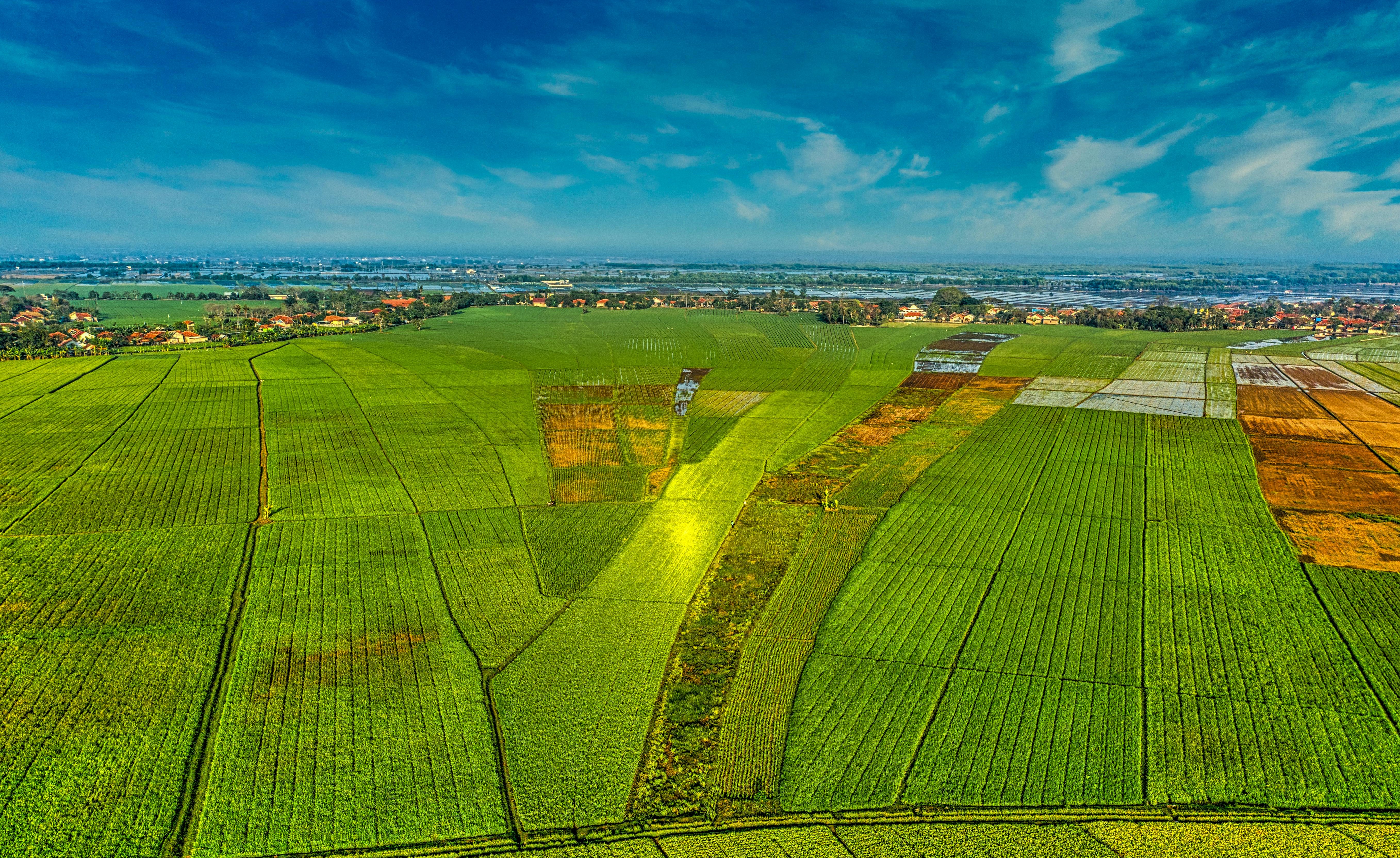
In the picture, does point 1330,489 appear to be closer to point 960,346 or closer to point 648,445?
point 648,445

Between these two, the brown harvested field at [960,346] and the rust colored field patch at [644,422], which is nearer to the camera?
the rust colored field patch at [644,422]

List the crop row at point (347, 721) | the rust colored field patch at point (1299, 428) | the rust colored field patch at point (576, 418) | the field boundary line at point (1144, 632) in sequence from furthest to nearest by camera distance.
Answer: the rust colored field patch at point (576, 418) → the rust colored field patch at point (1299, 428) → the field boundary line at point (1144, 632) → the crop row at point (347, 721)

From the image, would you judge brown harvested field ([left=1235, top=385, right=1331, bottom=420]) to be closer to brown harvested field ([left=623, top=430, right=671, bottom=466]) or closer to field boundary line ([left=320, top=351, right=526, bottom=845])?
brown harvested field ([left=623, top=430, right=671, bottom=466])

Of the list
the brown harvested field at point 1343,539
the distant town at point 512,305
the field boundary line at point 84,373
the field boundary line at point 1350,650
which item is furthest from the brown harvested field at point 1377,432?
the field boundary line at point 84,373

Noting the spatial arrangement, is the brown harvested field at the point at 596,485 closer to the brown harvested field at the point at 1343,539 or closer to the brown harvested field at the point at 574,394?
the brown harvested field at the point at 574,394

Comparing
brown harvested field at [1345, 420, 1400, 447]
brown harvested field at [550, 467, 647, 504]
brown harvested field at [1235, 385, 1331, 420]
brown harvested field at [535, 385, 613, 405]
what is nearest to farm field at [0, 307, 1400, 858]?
brown harvested field at [550, 467, 647, 504]

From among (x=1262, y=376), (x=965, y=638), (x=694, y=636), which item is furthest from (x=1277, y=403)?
(x=694, y=636)

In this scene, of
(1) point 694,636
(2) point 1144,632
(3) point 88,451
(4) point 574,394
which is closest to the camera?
(2) point 1144,632
